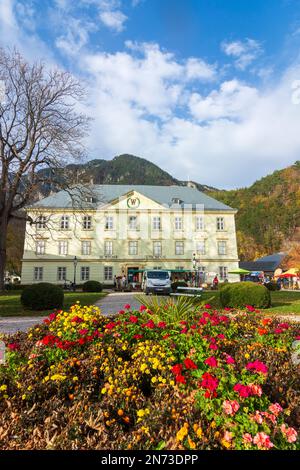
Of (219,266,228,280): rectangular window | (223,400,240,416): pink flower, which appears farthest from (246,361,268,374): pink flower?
(219,266,228,280): rectangular window

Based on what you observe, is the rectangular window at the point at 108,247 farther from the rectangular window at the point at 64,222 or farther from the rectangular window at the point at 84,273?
the rectangular window at the point at 64,222

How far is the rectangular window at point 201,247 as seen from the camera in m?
43.5

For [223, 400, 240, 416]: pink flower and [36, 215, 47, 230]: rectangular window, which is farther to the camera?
[36, 215, 47, 230]: rectangular window

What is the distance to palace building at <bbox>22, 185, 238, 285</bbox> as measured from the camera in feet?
136

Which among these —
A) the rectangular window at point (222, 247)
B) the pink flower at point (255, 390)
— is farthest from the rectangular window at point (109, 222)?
the pink flower at point (255, 390)

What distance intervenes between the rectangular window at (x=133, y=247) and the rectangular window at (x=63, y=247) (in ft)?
27.5

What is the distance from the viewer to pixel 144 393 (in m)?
3.84

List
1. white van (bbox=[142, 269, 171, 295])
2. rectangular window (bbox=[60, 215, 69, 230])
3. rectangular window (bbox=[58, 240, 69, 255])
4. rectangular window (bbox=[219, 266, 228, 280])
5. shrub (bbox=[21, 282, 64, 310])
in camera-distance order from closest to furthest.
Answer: shrub (bbox=[21, 282, 64, 310])
white van (bbox=[142, 269, 171, 295])
rectangular window (bbox=[58, 240, 69, 255])
rectangular window (bbox=[60, 215, 69, 230])
rectangular window (bbox=[219, 266, 228, 280])

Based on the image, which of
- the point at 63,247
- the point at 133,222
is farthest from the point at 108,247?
the point at 63,247

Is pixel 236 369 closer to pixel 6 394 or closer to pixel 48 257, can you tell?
pixel 6 394

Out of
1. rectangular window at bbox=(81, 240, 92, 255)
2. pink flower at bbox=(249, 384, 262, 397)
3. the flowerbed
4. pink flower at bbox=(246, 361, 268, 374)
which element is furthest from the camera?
rectangular window at bbox=(81, 240, 92, 255)

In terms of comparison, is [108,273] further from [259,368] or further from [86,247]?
[259,368]

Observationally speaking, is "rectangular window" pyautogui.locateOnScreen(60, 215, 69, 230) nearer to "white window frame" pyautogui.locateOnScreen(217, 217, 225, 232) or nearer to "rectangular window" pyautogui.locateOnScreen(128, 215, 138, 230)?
"rectangular window" pyautogui.locateOnScreen(128, 215, 138, 230)
